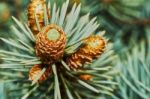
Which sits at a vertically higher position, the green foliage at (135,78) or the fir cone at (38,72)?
the fir cone at (38,72)

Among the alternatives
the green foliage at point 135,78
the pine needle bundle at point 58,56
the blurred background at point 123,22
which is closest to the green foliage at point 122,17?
the blurred background at point 123,22

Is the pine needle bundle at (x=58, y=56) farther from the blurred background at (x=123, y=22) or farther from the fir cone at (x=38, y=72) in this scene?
the blurred background at (x=123, y=22)

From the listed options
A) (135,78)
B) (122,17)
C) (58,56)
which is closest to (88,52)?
(58,56)

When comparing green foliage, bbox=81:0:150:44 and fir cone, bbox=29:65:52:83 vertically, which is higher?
green foliage, bbox=81:0:150:44

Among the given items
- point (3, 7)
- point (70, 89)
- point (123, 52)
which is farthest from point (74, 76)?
point (3, 7)

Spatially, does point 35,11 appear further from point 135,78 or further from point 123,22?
point 123,22

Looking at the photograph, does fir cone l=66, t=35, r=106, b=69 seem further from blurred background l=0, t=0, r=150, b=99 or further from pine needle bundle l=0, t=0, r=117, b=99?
blurred background l=0, t=0, r=150, b=99

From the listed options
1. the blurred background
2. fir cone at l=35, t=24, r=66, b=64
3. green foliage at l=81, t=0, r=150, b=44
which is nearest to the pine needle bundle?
fir cone at l=35, t=24, r=66, b=64
